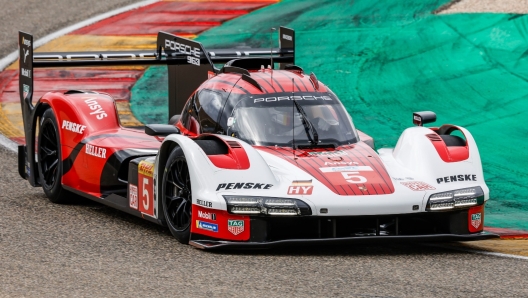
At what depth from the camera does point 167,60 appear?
11875mm

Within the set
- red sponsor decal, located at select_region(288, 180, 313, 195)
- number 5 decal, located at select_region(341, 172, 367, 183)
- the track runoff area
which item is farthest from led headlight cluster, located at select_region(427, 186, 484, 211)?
the track runoff area

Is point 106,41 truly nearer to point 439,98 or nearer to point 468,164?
point 439,98

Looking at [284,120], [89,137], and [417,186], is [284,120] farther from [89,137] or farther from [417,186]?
[89,137]

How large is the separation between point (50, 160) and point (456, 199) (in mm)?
4670

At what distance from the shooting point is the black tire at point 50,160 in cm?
1090

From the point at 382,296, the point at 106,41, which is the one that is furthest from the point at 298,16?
the point at 382,296

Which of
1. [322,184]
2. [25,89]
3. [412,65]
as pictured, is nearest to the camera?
[322,184]

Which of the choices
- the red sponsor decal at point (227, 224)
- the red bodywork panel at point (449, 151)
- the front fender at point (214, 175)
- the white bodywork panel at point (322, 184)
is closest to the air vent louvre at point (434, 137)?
the red bodywork panel at point (449, 151)

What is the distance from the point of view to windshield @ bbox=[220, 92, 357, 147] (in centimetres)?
914

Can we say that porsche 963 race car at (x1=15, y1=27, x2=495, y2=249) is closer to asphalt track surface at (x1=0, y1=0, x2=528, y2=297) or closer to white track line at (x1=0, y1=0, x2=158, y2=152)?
asphalt track surface at (x1=0, y1=0, x2=528, y2=297)

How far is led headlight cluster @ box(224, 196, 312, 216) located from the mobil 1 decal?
4.19ft

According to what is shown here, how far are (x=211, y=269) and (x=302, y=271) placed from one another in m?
0.63

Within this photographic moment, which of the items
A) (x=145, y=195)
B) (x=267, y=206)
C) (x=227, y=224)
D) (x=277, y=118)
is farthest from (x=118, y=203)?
(x=267, y=206)

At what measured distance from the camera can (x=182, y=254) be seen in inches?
322
